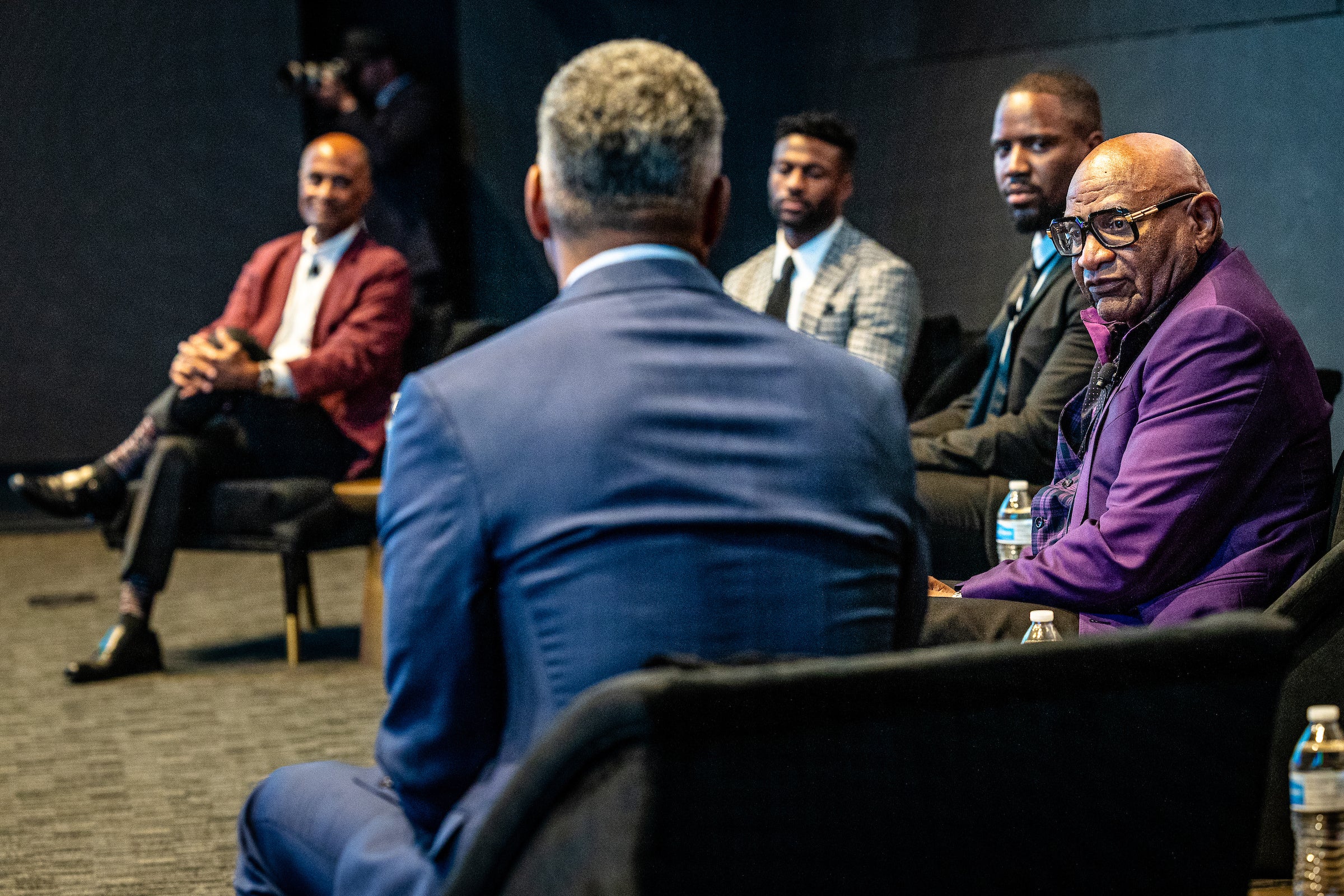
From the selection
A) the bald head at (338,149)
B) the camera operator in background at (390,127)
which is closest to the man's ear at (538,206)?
the bald head at (338,149)

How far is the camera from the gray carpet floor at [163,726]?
9.14 ft

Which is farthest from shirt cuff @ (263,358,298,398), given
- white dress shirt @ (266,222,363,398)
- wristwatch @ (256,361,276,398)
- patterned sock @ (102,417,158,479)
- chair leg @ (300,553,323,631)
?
chair leg @ (300,553,323,631)

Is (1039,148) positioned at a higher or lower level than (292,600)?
higher

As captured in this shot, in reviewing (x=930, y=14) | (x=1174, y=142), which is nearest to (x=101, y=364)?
(x=930, y=14)

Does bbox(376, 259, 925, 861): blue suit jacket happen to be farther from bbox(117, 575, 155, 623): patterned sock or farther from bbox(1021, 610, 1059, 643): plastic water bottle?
bbox(117, 575, 155, 623): patterned sock

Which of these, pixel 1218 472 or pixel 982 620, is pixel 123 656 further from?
pixel 1218 472

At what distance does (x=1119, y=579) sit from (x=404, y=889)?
1.15 m

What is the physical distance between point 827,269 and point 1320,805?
270cm

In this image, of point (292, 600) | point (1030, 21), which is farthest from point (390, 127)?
point (1030, 21)

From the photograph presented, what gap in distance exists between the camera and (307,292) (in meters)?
4.90

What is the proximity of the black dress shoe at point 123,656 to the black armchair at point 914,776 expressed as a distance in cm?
359

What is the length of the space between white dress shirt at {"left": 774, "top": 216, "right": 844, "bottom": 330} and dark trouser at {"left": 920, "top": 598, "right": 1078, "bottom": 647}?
6.54 ft

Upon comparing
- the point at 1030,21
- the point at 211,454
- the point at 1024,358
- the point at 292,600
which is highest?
the point at 1030,21

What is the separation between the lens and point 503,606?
3.95ft
